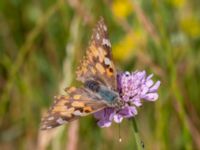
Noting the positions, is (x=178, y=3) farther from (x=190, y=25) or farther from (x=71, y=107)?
(x=71, y=107)

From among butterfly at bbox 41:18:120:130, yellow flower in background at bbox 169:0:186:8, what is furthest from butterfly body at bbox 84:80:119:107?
yellow flower in background at bbox 169:0:186:8

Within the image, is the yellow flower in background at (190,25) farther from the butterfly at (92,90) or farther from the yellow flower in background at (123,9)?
the butterfly at (92,90)

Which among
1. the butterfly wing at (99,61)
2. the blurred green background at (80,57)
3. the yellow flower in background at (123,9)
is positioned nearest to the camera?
the butterfly wing at (99,61)

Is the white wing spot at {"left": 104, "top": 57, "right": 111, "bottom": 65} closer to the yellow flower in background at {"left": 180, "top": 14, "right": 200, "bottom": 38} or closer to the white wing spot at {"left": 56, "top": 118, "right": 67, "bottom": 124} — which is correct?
the white wing spot at {"left": 56, "top": 118, "right": 67, "bottom": 124}

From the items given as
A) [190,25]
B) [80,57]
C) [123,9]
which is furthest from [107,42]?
[123,9]

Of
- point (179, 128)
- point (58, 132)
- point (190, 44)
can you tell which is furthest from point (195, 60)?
point (58, 132)

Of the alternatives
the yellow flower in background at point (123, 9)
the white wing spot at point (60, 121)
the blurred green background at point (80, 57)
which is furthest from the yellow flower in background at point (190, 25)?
the white wing spot at point (60, 121)

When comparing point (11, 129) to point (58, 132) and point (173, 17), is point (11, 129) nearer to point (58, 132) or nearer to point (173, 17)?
point (58, 132)
